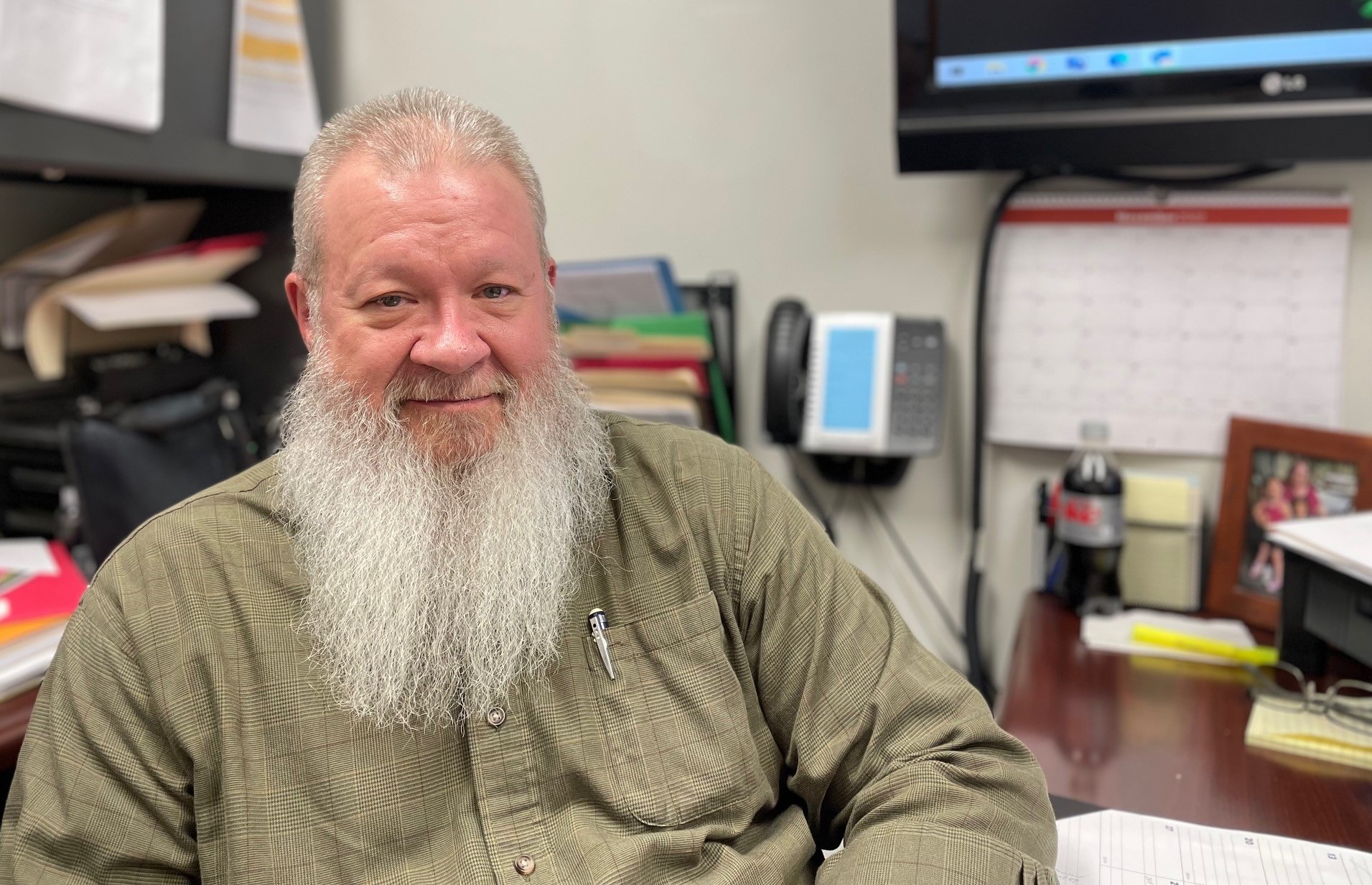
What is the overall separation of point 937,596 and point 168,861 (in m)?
→ 1.29

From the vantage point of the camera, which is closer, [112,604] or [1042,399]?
[112,604]

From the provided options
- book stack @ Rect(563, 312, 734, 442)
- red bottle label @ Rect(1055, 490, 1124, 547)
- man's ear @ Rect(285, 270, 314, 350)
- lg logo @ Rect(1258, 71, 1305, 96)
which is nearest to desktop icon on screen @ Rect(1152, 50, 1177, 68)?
lg logo @ Rect(1258, 71, 1305, 96)

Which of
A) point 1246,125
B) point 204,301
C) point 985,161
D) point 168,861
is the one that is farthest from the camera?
point 204,301

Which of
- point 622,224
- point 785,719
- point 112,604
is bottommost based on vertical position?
point 785,719

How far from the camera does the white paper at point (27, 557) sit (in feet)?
4.49

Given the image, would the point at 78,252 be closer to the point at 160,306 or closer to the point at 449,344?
the point at 160,306

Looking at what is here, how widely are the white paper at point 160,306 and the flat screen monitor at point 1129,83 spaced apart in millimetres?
1321

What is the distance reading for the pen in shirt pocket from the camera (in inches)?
37.6

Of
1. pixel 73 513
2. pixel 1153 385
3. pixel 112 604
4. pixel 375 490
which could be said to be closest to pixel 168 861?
pixel 112 604

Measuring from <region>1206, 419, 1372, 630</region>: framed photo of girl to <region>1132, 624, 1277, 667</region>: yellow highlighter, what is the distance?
0.41 feet

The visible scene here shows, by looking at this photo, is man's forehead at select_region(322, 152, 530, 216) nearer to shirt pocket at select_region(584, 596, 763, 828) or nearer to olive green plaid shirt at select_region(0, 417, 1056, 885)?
olive green plaid shirt at select_region(0, 417, 1056, 885)

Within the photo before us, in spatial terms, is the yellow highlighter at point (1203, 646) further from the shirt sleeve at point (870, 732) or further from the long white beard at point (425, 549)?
the long white beard at point (425, 549)

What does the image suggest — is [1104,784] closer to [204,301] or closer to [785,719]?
[785,719]

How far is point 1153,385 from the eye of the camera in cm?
155
